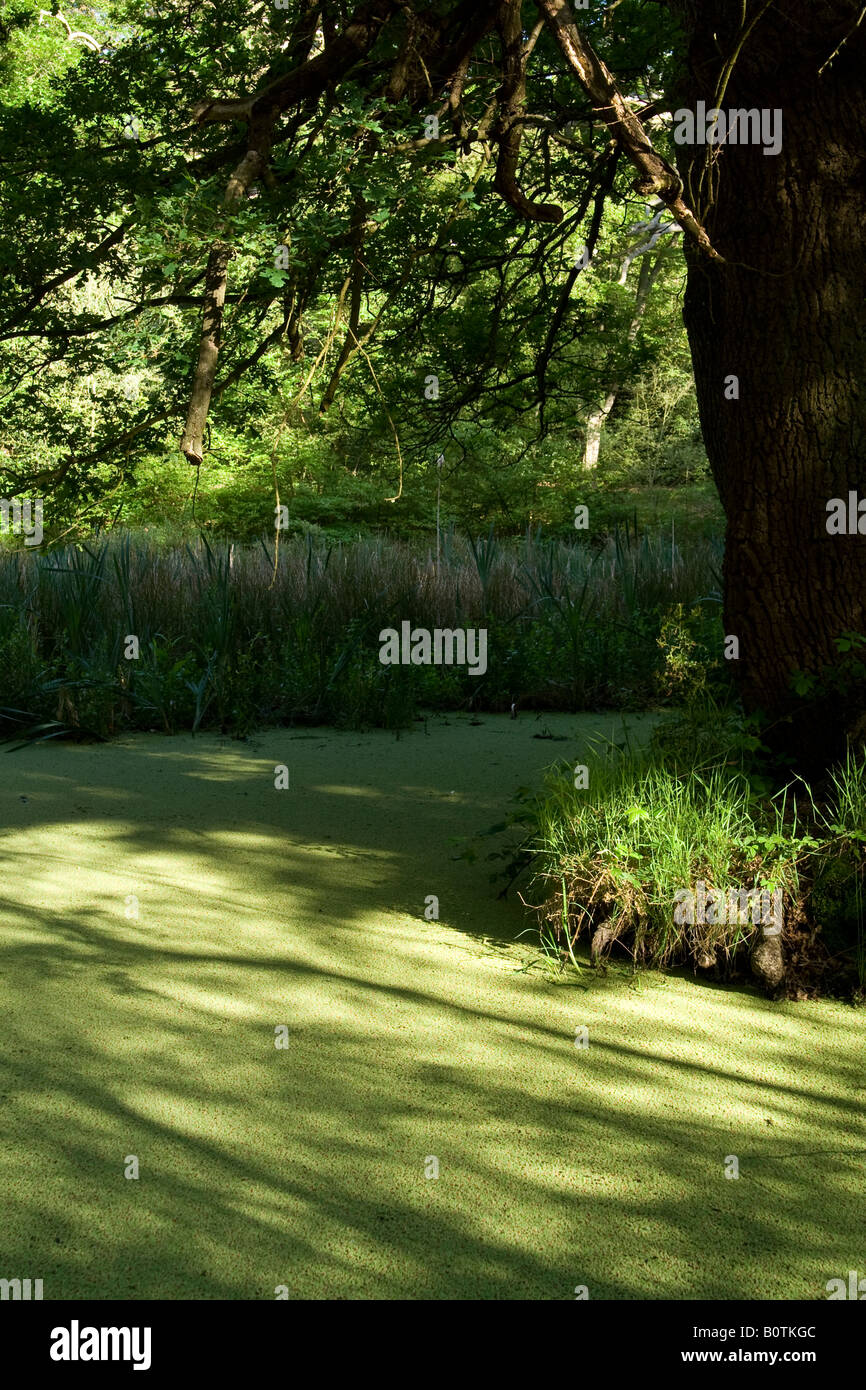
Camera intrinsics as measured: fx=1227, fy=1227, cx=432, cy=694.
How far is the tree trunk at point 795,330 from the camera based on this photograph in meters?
3.14

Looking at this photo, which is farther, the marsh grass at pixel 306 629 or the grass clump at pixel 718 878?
the marsh grass at pixel 306 629

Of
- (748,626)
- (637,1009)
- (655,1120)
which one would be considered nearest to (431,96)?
(748,626)

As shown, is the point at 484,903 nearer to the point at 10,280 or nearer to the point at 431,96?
the point at 431,96

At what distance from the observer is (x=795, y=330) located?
317 centimetres

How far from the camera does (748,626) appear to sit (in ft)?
10.9

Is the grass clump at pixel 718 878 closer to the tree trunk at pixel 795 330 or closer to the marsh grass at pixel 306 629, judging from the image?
the tree trunk at pixel 795 330

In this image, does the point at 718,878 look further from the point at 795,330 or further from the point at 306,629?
the point at 306,629

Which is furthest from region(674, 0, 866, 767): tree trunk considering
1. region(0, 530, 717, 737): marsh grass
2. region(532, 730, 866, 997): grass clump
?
region(0, 530, 717, 737): marsh grass

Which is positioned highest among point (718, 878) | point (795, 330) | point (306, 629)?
point (795, 330)

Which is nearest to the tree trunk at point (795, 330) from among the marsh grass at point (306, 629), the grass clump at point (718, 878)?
the grass clump at point (718, 878)

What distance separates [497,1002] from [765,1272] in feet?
3.51

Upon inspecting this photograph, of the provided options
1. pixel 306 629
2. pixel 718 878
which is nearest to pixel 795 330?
pixel 718 878

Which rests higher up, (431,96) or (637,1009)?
(431,96)

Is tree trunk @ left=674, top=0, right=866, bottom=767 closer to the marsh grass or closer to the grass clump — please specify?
the grass clump
